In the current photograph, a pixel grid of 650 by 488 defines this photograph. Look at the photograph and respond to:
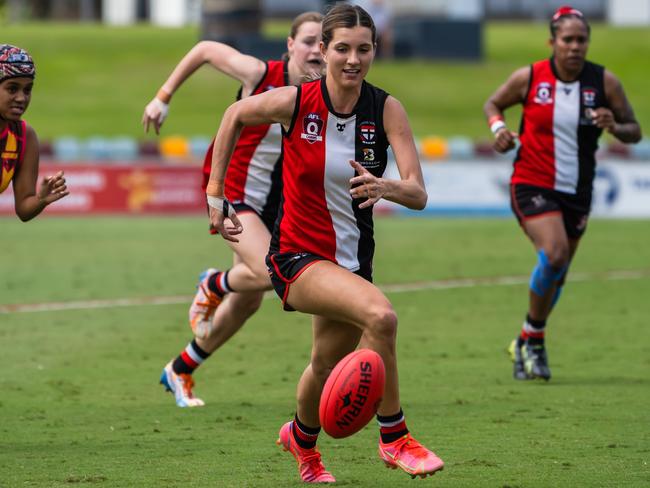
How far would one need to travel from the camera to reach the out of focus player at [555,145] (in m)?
9.46

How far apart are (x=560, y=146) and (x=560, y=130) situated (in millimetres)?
118

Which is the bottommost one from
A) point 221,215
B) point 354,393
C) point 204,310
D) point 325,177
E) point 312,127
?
point 204,310

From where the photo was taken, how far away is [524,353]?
31.0 ft

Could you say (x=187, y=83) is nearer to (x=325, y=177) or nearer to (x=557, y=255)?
(x=557, y=255)

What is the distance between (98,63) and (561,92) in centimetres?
2865

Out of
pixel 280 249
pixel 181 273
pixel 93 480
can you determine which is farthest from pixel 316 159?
pixel 181 273

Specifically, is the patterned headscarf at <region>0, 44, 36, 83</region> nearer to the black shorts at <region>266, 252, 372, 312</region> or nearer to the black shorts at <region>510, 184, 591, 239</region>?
the black shorts at <region>266, 252, 372, 312</region>

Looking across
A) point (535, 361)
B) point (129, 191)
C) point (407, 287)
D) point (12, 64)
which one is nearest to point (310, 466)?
point (12, 64)

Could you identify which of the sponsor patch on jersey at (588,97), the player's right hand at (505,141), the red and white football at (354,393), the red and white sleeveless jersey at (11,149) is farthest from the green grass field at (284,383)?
the sponsor patch on jersey at (588,97)

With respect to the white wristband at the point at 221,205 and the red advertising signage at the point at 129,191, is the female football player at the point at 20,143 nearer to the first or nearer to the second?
the white wristband at the point at 221,205

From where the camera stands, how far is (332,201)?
20.6ft

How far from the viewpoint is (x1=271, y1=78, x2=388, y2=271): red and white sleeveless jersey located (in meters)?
6.21

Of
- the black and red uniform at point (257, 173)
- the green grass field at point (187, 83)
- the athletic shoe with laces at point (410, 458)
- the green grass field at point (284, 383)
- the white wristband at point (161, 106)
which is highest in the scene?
the white wristband at point (161, 106)

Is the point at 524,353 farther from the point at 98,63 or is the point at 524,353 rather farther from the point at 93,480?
the point at 98,63
